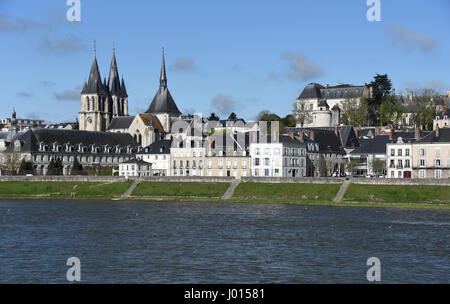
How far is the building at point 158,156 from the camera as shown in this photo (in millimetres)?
123062

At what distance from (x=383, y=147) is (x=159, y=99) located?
259 ft

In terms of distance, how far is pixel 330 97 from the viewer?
16688cm

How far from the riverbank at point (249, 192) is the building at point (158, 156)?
26.9 meters

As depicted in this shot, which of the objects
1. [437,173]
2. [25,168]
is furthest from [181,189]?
[25,168]

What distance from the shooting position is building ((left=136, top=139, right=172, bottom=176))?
123062 millimetres

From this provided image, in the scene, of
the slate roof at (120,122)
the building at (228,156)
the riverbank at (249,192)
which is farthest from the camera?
the slate roof at (120,122)

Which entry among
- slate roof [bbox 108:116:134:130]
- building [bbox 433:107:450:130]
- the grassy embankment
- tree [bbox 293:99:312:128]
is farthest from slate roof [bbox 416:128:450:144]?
slate roof [bbox 108:116:134:130]

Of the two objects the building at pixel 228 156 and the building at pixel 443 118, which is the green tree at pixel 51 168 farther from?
the building at pixel 443 118

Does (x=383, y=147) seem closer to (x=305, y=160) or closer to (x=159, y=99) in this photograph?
(x=305, y=160)

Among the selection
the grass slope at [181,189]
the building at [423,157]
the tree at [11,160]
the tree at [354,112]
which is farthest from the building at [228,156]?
the tree at [354,112]

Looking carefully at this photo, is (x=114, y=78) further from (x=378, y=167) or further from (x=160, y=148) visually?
(x=378, y=167)

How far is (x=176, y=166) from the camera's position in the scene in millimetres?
114375

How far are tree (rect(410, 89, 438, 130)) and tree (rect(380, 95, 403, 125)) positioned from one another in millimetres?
3183

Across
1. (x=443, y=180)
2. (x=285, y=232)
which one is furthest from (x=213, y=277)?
(x=443, y=180)
